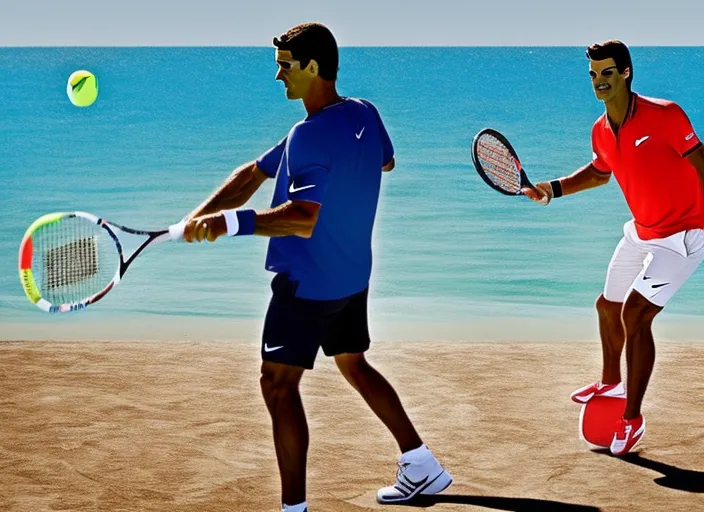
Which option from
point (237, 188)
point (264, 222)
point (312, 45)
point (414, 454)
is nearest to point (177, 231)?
point (264, 222)

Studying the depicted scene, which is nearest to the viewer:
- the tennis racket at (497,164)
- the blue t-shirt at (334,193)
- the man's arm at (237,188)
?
the blue t-shirt at (334,193)

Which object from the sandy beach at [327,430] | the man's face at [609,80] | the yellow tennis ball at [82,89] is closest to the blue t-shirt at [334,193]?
the sandy beach at [327,430]

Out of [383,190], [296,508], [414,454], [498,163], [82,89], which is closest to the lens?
[296,508]

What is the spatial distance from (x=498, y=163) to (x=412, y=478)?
1852mm

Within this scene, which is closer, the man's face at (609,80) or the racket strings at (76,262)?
the racket strings at (76,262)

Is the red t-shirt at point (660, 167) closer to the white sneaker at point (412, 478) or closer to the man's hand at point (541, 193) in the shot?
the man's hand at point (541, 193)

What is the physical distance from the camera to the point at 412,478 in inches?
246

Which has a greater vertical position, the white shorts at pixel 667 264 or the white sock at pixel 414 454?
the white shorts at pixel 667 264

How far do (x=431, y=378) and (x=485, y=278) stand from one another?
7165mm

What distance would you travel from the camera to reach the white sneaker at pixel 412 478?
20.4 feet

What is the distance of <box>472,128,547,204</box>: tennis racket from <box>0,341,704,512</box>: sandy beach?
114cm

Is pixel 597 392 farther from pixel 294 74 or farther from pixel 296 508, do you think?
pixel 294 74

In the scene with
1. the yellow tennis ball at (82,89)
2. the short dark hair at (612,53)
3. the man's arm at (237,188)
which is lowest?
the man's arm at (237,188)

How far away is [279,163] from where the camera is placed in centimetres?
603
